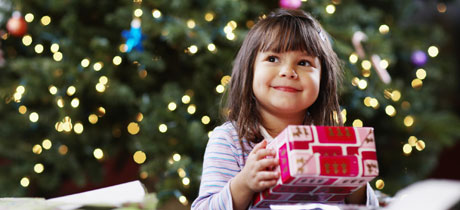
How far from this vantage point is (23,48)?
230 centimetres

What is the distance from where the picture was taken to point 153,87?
7.13ft

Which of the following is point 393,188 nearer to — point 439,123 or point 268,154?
point 439,123

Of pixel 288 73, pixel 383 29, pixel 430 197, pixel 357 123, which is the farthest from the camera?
pixel 383 29

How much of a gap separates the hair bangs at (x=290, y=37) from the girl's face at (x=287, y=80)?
0.03ft

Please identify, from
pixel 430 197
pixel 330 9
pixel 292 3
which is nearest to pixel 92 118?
pixel 292 3

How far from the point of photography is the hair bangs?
35.9 inches

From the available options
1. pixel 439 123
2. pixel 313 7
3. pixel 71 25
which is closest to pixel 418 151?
pixel 439 123

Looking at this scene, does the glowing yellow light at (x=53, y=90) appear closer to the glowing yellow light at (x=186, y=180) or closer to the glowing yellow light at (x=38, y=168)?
the glowing yellow light at (x=38, y=168)

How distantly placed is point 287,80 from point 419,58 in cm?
177

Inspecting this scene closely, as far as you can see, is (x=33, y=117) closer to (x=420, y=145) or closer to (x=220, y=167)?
(x=220, y=167)

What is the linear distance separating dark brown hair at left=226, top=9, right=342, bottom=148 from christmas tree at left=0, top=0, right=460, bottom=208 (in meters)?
0.82

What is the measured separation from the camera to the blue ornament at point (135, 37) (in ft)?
6.31

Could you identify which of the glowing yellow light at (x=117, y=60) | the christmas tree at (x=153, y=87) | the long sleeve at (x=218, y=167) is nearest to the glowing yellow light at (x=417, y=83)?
the christmas tree at (x=153, y=87)

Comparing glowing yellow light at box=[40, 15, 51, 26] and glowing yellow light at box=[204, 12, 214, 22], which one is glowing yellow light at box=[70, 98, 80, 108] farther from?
glowing yellow light at box=[204, 12, 214, 22]
